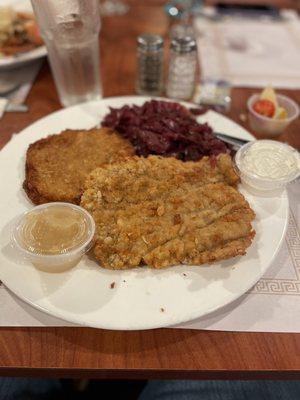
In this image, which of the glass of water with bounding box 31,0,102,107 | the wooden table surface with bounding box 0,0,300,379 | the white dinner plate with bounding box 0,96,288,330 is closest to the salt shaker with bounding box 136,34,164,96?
the glass of water with bounding box 31,0,102,107

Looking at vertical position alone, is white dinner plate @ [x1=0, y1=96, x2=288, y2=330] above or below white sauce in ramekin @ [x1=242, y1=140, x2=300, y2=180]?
below

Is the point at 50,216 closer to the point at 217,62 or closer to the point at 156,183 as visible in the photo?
the point at 156,183

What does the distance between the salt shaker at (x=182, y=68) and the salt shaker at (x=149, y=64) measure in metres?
0.10

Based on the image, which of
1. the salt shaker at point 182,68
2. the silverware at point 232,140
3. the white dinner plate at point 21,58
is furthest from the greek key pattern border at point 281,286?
the white dinner plate at point 21,58

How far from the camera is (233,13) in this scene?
177 inches

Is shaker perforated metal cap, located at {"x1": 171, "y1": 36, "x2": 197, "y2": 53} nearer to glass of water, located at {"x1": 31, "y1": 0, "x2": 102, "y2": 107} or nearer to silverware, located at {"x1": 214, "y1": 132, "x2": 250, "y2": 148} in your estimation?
glass of water, located at {"x1": 31, "y1": 0, "x2": 102, "y2": 107}

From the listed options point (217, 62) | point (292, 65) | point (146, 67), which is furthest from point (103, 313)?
point (292, 65)

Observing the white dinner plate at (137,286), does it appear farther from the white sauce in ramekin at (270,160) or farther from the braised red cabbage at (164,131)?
the braised red cabbage at (164,131)

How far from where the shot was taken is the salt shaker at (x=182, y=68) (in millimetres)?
2771

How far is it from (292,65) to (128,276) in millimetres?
3088

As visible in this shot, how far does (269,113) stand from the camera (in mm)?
2691

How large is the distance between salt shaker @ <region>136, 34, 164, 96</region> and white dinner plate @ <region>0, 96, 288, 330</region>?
1.66 meters

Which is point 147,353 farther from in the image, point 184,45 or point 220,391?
point 184,45

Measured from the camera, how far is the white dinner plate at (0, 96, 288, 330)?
147 centimetres
